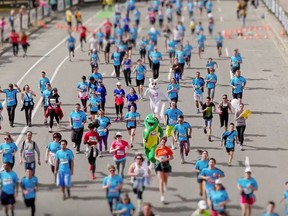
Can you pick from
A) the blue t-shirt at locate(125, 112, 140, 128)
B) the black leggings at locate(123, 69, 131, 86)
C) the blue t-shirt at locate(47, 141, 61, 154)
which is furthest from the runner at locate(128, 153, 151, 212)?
the black leggings at locate(123, 69, 131, 86)

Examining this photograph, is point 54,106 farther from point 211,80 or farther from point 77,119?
point 211,80

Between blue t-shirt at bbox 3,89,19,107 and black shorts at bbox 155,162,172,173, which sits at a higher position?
blue t-shirt at bbox 3,89,19,107

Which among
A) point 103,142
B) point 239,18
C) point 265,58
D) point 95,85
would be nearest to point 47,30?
point 239,18

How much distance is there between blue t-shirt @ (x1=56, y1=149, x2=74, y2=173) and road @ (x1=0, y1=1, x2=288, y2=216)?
3.24ft

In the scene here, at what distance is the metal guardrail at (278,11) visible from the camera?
5234cm

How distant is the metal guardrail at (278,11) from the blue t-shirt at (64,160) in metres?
33.1

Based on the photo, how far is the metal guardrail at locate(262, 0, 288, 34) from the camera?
5234 centimetres

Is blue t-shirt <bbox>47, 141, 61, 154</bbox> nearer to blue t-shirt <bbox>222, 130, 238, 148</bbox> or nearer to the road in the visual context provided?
the road

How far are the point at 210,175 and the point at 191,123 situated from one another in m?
9.53

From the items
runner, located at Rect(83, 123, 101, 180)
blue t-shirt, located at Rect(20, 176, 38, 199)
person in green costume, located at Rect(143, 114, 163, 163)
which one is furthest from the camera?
person in green costume, located at Rect(143, 114, 163, 163)

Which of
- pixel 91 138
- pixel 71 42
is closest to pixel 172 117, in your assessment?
pixel 91 138

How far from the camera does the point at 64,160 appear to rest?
20.9 meters

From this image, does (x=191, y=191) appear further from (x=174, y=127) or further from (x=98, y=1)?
(x=98, y=1)

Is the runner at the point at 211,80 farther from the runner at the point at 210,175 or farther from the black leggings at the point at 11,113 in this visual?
the runner at the point at 210,175
